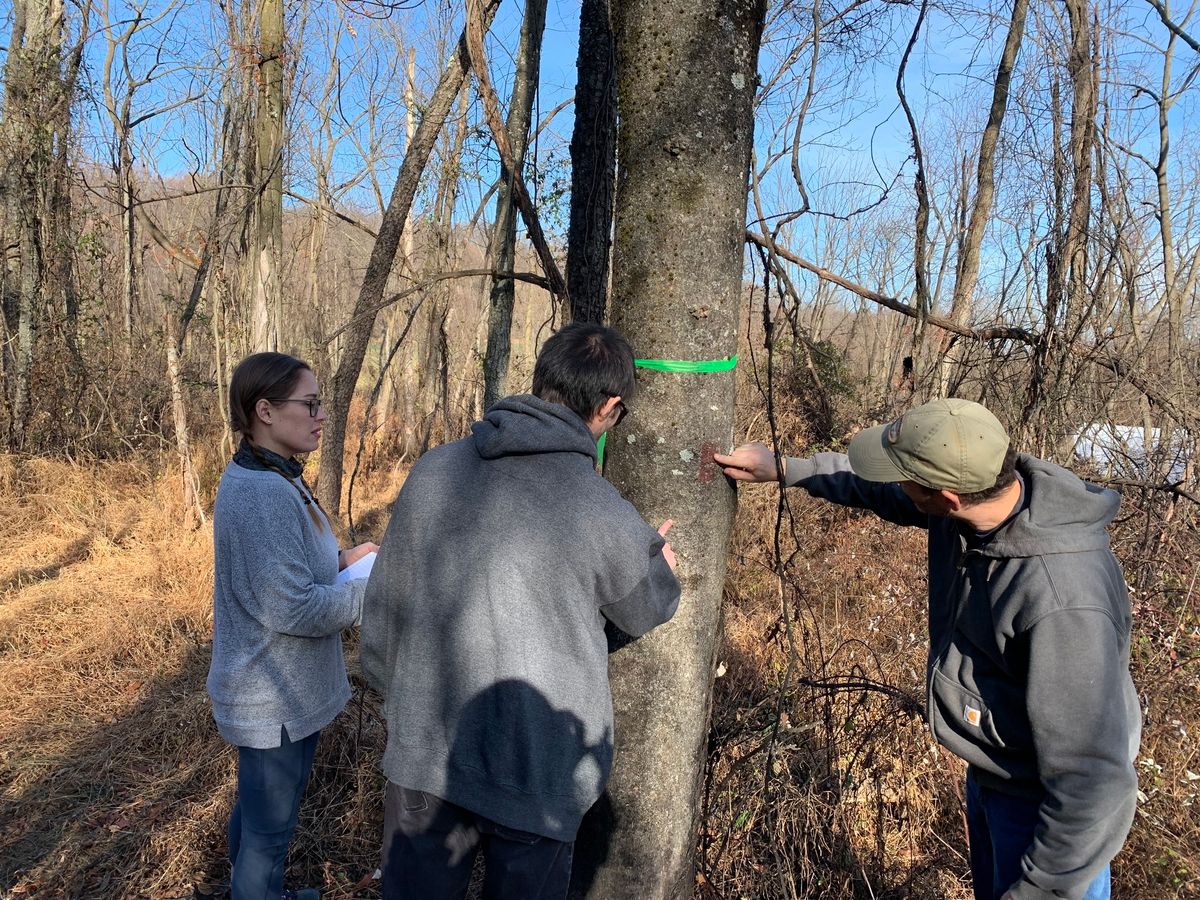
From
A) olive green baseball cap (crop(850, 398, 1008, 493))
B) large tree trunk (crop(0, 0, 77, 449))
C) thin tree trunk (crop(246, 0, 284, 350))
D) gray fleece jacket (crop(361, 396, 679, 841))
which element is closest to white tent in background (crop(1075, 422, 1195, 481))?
olive green baseball cap (crop(850, 398, 1008, 493))

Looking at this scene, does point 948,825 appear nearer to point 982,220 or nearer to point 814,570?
point 814,570

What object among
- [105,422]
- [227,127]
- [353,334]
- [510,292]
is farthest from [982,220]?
[105,422]

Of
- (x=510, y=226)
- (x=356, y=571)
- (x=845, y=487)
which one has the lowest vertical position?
(x=356, y=571)

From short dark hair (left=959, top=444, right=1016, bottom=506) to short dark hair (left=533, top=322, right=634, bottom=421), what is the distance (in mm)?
830

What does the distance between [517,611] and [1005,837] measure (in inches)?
54.3

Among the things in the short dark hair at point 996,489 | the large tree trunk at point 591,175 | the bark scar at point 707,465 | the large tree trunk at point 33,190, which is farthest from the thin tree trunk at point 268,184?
the short dark hair at point 996,489

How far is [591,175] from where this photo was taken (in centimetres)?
332

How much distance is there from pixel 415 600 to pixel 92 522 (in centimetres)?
752

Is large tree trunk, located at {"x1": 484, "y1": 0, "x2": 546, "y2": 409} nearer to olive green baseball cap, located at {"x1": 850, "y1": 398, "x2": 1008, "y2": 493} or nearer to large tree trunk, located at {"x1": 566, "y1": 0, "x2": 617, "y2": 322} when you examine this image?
large tree trunk, located at {"x1": 566, "y1": 0, "x2": 617, "y2": 322}

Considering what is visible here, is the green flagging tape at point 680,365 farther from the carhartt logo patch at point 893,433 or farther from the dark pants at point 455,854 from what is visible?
the dark pants at point 455,854

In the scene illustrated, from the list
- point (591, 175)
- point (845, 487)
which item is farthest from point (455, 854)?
point (591, 175)

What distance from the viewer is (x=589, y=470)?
5.02 feet

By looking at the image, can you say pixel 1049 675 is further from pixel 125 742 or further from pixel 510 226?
pixel 510 226

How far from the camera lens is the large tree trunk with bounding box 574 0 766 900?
1793mm
